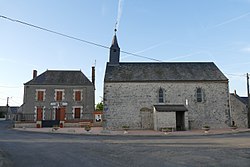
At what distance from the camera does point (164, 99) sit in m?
25.2

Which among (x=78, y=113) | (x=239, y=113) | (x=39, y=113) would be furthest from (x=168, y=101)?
(x=39, y=113)

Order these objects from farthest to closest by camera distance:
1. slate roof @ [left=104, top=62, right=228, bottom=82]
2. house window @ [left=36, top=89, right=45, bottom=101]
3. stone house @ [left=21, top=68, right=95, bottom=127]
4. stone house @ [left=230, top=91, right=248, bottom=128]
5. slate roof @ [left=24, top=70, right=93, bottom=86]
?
slate roof @ [left=24, top=70, right=93, bottom=86] < house window @ [left=36, top=89, right=45, bottom=101] < stone house @ [left=21, top=68, right=95, bottom=127] < stone house @ [left=230, top=91, right=248, bottom=128] < slate roof @ [left=104, top=62, right=228, bottom=82]

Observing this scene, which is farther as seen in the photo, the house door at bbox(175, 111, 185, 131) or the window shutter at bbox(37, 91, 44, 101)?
the window shutter at bbox(37, 91, 44, 101)

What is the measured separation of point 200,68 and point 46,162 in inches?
948

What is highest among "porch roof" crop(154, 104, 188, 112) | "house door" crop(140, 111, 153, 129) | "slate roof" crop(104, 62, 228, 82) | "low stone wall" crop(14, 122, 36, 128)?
"slate roof" crop(104, 62, 228, 82)

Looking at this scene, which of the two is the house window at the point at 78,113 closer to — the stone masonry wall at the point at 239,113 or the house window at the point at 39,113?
the house window at the point at 39,113

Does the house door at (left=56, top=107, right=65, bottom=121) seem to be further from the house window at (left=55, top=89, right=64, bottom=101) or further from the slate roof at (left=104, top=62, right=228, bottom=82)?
the slate roof at (left=104, top=62, right=228, bottom=82)

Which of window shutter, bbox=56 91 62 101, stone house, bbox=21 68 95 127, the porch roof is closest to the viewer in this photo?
the porch roof

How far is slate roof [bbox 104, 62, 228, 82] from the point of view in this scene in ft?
84.5

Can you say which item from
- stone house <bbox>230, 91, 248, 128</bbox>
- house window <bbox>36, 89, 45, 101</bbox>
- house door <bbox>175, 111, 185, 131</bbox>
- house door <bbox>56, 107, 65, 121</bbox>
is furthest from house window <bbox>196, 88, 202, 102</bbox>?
house window <bbox>36, 89, 45, 101</bbox>

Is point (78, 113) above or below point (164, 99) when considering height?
below

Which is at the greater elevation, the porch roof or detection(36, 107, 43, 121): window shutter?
the porch roof

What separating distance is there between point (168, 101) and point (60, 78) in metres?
17.0

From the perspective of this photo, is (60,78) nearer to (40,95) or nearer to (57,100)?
(57,100)
